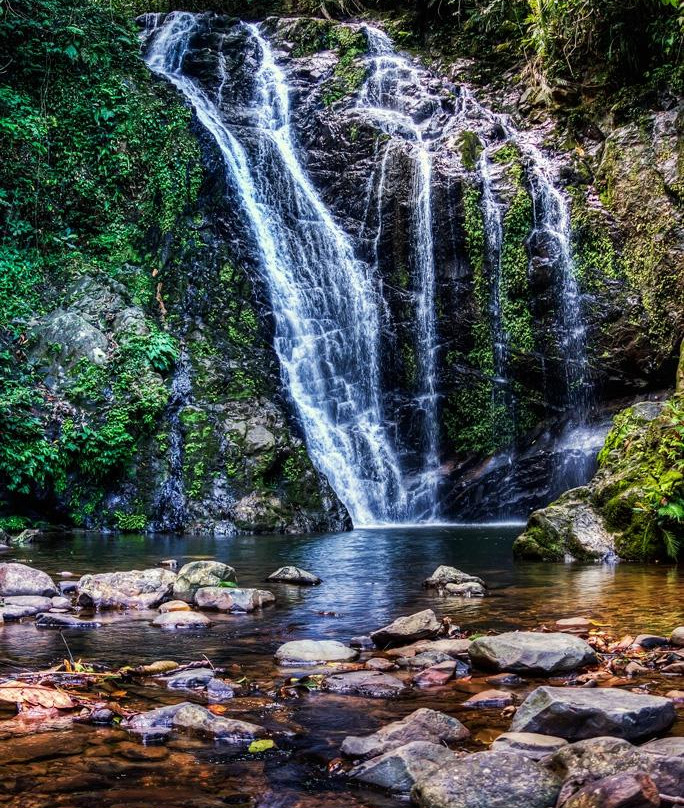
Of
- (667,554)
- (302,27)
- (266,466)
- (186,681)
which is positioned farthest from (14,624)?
(302,27)

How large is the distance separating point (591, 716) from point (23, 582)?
4394 millimetres

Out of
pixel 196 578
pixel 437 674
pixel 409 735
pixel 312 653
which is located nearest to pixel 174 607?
pixel 196 578

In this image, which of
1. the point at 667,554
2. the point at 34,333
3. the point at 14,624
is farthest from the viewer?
the point at 34,333

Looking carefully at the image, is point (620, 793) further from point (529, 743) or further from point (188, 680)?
point (188, 680)

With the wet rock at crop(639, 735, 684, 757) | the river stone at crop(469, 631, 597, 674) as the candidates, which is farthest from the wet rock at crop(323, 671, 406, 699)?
the wet rock at crop(639, 735, 684, 757)

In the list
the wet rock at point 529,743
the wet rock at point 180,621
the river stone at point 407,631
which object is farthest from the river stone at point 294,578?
the wet rock at point 529,743

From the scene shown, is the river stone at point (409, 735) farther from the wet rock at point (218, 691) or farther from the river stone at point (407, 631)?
the river stone at point (407, 631)

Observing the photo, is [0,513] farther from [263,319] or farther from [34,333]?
[263,319]

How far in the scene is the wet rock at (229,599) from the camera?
17.2 ft

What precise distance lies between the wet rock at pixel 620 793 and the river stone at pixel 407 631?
218 cm

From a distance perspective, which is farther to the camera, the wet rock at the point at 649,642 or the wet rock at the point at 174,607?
the wet rock at the point at 174,607

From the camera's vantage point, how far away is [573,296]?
50.5 ft

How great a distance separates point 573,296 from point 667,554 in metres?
8.44

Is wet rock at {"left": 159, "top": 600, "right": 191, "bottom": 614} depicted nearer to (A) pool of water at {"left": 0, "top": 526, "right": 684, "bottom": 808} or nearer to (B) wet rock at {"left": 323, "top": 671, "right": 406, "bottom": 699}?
(A) pool of water at {"left": 0, "top": 526, "right": 684, "bottom": 808}
